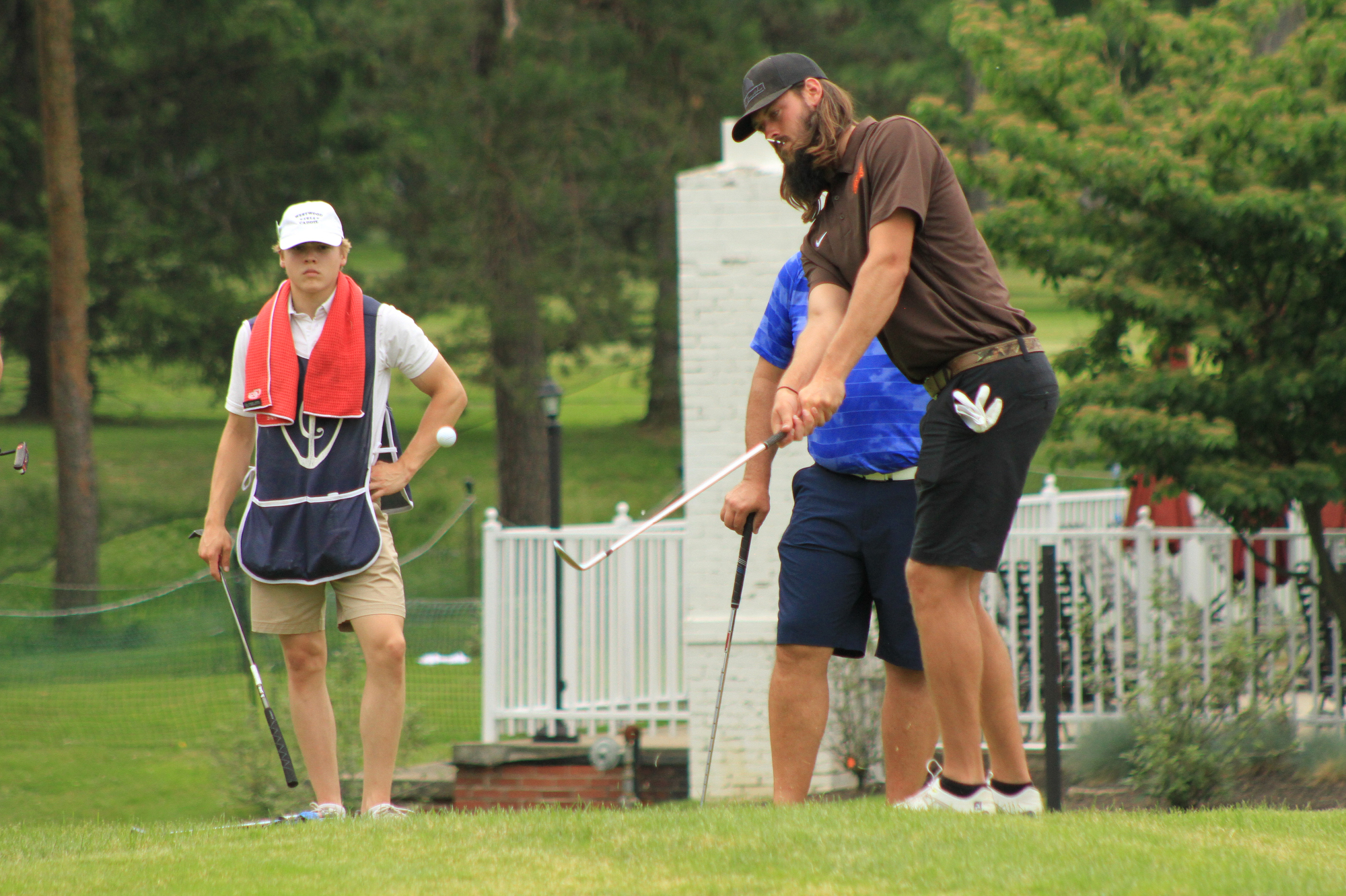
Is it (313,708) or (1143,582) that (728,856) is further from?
(1143,582)

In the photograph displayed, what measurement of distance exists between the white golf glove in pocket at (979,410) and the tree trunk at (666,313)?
13150 millimetres

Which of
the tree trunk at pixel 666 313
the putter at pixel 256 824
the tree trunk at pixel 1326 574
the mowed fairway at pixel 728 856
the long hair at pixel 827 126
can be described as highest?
the tree trunk at pixel 666 313

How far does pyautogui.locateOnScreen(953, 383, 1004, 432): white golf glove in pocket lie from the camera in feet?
11.3

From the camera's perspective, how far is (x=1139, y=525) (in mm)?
7254

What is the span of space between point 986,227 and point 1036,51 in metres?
0.99

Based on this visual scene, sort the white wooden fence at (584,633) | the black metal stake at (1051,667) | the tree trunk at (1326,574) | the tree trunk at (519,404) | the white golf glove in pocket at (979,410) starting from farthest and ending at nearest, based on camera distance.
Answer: the tree trunk at (519,404) → the white wooden fence at (584,633) → the tree trunk at (1326,574) → the black metal stake at (1051,667) → the white golf glove in pocket at (979,410)

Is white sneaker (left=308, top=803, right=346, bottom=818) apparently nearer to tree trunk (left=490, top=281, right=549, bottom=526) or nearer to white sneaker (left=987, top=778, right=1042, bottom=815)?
white sneaker (left=987, top=778, right=1042, bottom=815)

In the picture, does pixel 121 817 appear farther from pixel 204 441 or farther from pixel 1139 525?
pixel 204 441

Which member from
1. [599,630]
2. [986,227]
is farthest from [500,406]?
[986,227]

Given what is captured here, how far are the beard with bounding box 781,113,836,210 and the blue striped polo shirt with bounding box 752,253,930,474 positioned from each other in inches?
15.5

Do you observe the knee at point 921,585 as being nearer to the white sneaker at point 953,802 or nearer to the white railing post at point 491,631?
the white sneaker at point 953,802

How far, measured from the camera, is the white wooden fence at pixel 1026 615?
273 inches

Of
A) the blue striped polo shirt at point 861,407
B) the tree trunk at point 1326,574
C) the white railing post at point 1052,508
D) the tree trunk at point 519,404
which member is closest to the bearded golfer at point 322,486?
the blue striped polo shirt at point 861,407

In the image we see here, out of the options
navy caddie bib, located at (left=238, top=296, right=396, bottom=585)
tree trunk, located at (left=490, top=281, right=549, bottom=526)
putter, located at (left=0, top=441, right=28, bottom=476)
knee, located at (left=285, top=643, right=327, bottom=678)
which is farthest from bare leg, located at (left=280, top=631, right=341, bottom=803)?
tree trunk, located at (left=490, top=281, right=549, bottom=526)
